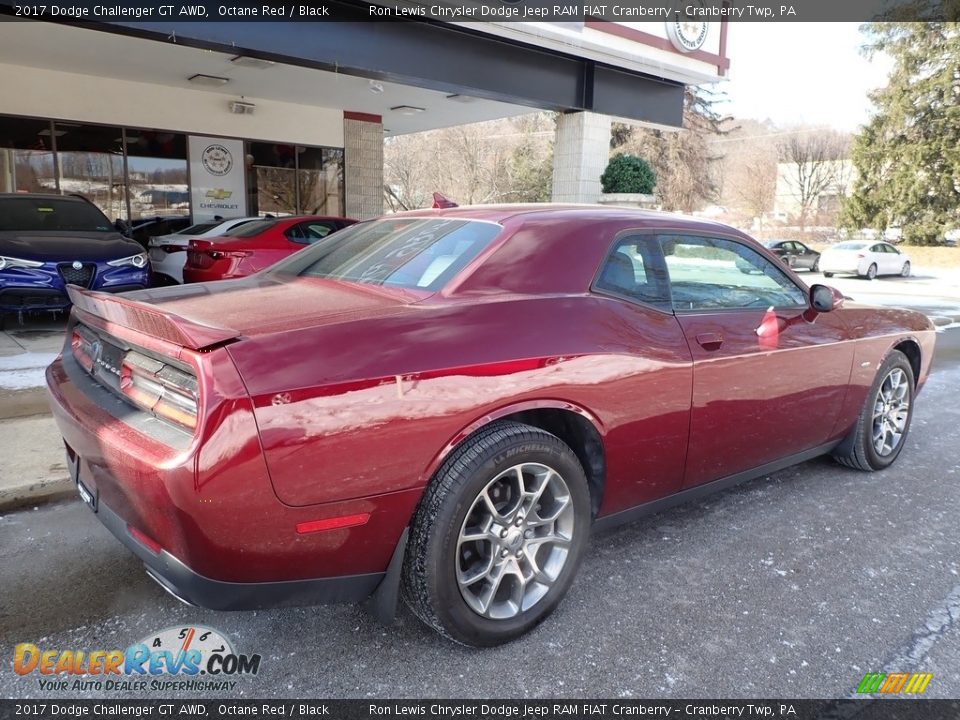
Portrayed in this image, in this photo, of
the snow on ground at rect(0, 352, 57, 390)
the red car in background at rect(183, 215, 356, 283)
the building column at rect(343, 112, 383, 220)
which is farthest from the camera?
the building column at rect(343, 112, 383, 220)

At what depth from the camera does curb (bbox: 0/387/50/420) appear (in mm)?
4910

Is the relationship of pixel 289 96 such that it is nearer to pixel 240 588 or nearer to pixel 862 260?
pixel 240 588

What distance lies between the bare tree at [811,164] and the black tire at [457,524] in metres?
49.5

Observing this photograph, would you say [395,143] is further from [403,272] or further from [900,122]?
[403,272]

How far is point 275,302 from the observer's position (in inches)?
102

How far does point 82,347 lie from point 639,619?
2.56 m

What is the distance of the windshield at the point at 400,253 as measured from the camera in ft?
9.17

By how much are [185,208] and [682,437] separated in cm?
1326

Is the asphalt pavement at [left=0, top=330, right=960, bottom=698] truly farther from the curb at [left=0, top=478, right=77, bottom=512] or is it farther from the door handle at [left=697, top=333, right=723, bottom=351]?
the door handle at [left=697, top=333, right=723, bottom=351]

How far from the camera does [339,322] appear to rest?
2248 millimetres

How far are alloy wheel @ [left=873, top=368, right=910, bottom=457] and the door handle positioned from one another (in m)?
1.79

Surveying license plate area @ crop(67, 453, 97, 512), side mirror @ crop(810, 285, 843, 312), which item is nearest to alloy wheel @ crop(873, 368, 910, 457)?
side mirror @ crop(810, 285, 843, 312)

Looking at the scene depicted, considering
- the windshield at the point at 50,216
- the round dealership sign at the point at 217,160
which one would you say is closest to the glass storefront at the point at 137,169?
the round dealership sign at the point at 217,160

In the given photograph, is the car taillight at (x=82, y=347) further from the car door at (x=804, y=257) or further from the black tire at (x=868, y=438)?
the car door at (x=804, y=257)
